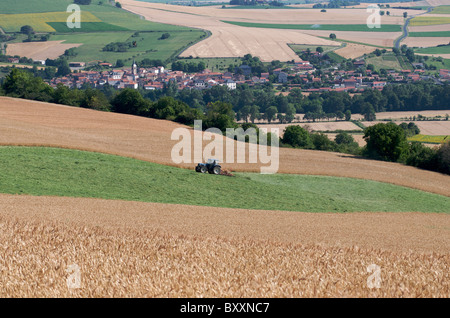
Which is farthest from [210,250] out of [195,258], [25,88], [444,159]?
[25,88]

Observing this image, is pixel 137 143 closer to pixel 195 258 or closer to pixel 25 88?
pixel 195 258

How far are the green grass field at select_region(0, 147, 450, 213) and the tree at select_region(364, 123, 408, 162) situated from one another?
19.8 meters

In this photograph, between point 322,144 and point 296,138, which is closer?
point 296,138

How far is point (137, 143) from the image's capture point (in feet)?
191

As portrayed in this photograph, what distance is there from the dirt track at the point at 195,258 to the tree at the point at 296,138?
1895 inches

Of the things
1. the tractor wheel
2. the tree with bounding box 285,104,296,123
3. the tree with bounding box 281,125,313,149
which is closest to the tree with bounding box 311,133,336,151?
the tree with bounding box 281,125,313,149

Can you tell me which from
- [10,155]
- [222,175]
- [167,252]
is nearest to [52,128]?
[10,155]

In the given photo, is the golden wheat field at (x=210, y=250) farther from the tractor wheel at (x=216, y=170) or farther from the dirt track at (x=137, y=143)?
the dirt track at (x=137, y=143)

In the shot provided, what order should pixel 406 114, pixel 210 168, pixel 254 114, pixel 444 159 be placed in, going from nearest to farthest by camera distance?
pixel 210 168 → pixel 444 159 → pixel 254 114 → pixel 406 114

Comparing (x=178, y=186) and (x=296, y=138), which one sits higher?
(x=178, y=186)

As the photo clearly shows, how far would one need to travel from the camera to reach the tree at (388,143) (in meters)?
66.6

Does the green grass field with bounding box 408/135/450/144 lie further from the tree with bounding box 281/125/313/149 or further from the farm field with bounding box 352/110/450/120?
the tree with bounding box 281/125/313/149

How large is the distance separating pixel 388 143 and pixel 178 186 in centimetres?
3599
